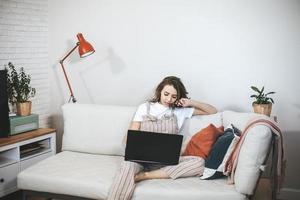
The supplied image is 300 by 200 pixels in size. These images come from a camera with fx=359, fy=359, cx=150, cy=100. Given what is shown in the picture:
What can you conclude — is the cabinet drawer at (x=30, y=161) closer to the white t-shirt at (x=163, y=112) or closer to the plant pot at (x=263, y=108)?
the white t-shirt at (x=163, y=112)

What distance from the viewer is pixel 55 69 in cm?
381

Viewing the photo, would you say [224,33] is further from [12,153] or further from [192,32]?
[12,153]

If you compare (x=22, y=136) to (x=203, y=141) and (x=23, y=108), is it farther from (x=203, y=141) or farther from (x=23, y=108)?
(x=203, y=141)

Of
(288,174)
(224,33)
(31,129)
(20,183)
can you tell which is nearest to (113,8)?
(224,33)

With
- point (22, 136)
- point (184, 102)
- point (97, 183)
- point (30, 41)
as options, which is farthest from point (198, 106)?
point (30, 41)

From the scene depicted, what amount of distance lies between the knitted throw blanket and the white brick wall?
7.30 feet

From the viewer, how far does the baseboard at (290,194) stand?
307 centimetres

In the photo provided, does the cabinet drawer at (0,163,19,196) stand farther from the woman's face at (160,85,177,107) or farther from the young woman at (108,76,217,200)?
the woman's face at (160,85,177,107)

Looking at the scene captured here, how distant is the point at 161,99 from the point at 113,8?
1.18 m

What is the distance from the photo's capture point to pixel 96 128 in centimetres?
295

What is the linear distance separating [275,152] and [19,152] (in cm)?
201

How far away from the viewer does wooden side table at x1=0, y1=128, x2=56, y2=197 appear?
2.87 m

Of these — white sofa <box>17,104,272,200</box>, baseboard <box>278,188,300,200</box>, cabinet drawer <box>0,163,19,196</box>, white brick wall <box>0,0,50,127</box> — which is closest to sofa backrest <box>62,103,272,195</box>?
white sofa <box>17,104,272,200</box>

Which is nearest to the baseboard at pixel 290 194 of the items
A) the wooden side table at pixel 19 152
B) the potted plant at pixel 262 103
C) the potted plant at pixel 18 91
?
the potted plant at pixel 262 103
